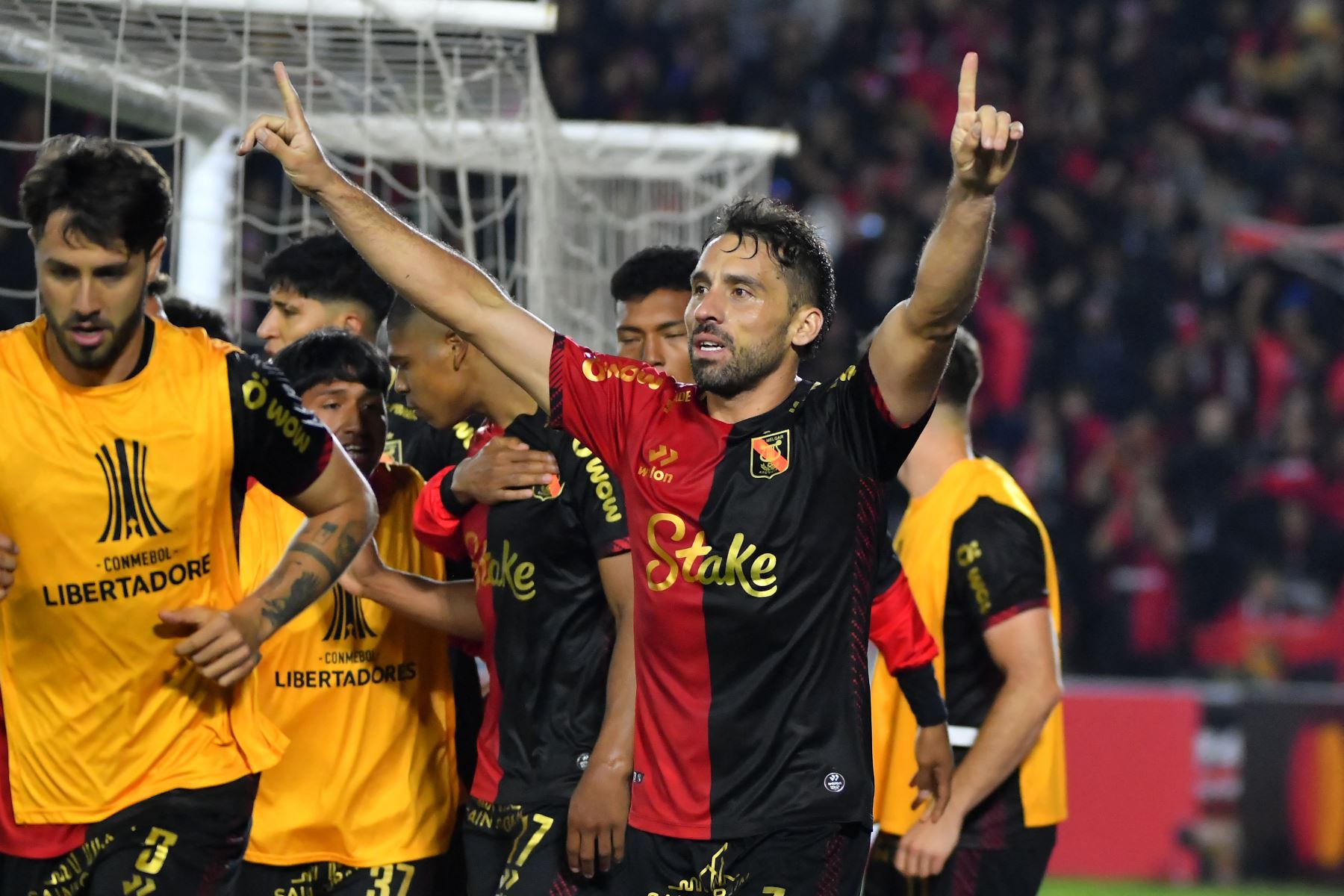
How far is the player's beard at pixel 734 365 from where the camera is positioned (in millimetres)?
3656

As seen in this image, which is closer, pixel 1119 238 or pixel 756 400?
pixel 756 400

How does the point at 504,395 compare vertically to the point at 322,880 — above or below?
above

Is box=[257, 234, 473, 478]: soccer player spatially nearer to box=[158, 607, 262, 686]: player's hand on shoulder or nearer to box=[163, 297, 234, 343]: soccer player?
box=[163, 297, 234, 343]: soccer player

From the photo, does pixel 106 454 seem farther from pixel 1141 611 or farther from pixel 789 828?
pixel 1141 611

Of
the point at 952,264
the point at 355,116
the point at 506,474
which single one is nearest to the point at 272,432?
the point at 506,474

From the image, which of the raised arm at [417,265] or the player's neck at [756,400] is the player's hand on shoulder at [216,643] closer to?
the raised arm at [417,265]

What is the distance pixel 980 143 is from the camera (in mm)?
3100

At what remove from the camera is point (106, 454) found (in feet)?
11.4

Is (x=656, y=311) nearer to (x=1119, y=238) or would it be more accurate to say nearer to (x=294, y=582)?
(x=294, y=582)

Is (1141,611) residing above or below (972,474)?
below

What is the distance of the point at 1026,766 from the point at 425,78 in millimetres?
4361

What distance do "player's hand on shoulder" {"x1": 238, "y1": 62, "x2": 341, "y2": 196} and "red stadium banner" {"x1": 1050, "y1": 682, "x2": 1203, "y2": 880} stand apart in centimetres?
741

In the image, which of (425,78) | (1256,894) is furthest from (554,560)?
(1256,894)

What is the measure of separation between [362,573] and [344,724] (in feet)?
1.45
